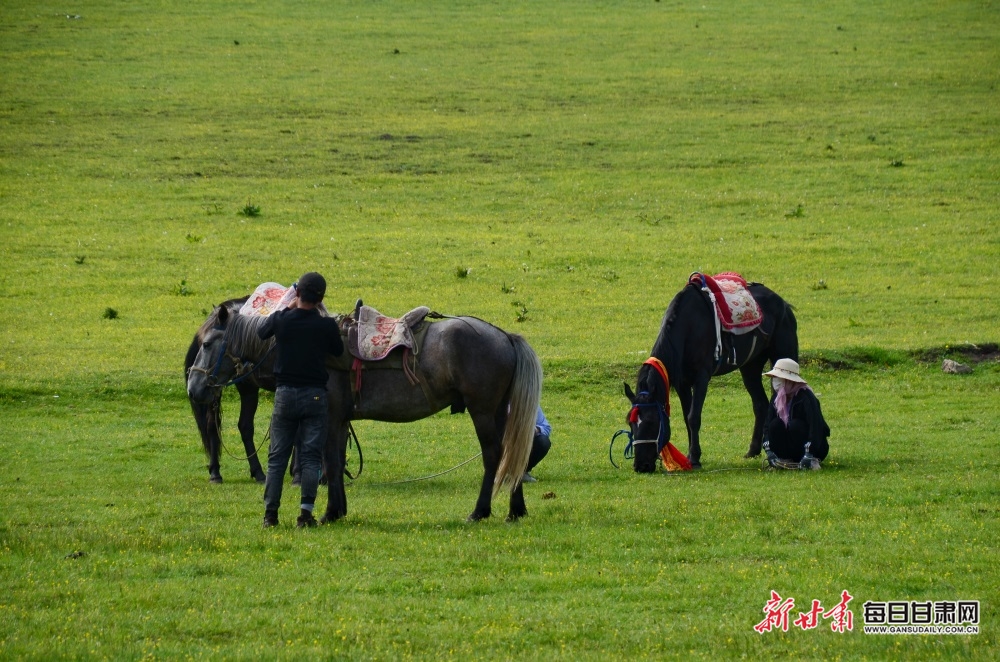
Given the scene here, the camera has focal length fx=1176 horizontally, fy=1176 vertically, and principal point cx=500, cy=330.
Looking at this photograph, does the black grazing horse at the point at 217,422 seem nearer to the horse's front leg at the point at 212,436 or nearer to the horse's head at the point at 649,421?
the horse's front leg at the point at 212,436

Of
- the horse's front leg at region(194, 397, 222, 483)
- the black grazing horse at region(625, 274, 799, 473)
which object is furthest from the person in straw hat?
the horse's front leg at region(194, 397, 222, 483)

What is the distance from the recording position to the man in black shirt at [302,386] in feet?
35.4

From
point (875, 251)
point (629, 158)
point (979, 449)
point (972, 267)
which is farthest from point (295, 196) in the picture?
point (979, 449)

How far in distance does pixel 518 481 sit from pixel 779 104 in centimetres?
3735

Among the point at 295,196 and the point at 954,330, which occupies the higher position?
the point at 295,196

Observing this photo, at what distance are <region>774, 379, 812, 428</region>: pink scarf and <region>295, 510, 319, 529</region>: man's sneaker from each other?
640 centimetres

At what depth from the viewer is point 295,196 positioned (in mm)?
35844

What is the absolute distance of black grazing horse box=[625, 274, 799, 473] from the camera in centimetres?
1471

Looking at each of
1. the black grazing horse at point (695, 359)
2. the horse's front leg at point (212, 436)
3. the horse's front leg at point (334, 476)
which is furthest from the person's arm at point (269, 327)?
the black grazing horse at point (695, 359)

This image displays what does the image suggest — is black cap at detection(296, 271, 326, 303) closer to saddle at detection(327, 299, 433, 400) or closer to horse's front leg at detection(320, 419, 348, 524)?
saddle at detection(327, 299, 433, 400)

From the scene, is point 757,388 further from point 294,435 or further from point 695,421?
point 294,435

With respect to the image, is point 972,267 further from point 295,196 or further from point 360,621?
point 360,621

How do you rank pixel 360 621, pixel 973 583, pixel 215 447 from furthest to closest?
1. pixel 215 447
2. pixel 973 583
3. pixel 360 621

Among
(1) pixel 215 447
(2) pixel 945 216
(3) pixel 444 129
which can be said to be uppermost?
(3) pixel 444 129
